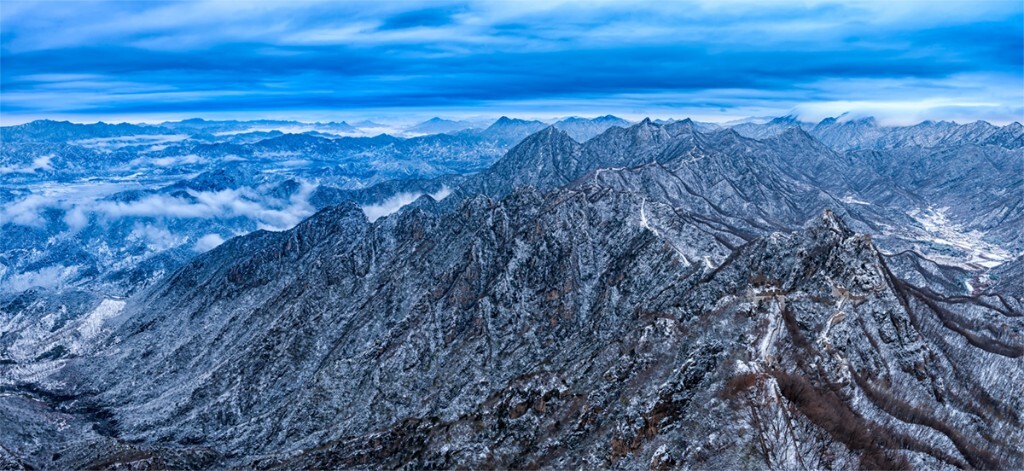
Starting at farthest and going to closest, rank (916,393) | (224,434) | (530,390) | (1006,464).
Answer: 1. (224,434)
2. (530,390)
3. (916,393)
4. (1006,464)

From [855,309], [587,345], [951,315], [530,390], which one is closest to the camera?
[855,309]

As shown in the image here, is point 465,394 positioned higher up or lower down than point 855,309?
lower down

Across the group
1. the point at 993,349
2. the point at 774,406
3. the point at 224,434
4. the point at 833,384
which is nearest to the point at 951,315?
the point at 993,349

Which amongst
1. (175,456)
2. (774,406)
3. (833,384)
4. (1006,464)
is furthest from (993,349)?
(175,456)

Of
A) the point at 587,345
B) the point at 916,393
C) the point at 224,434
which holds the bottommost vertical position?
the point at 224,434

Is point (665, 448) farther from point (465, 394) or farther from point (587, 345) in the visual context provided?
point (465, 394)

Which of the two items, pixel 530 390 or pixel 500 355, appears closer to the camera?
pixel 530 390

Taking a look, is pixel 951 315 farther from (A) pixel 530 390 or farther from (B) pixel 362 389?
(B) pixel 362 389

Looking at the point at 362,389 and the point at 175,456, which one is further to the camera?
the point at 362,389

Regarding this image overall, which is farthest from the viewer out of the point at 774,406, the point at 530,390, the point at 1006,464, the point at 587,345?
the point at 587,345
